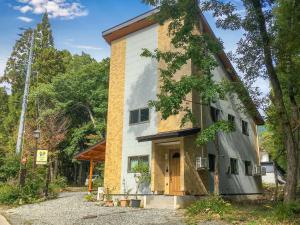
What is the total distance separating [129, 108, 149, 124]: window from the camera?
2028cm

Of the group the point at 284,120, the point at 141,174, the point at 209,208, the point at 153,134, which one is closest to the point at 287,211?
the point at 209,208

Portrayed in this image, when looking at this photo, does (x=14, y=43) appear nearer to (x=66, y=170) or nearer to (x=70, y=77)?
(x=70, y=77)

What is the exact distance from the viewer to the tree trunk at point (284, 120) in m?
13.1

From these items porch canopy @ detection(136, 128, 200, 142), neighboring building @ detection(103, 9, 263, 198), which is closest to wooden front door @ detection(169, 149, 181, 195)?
neighboring building @ detection(103, 9, 263, 198)

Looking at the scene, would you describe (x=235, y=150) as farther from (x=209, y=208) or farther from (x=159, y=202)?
(x=209, y=208)

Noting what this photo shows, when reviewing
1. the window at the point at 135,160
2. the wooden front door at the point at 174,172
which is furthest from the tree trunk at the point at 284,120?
the window at the point at 135,160

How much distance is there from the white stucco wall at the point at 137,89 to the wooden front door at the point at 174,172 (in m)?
1.40

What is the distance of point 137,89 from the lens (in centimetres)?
2114

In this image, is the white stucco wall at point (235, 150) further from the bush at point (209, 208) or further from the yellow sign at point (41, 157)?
the yellow sign at point (41, 157)

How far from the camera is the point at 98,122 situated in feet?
120

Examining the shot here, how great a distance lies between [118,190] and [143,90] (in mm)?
6283

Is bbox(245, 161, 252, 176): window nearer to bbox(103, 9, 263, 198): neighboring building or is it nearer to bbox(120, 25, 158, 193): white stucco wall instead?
bbox(103, 9, 263, 198): neighboring building

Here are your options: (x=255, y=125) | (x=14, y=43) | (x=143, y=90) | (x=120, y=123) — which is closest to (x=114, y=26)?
(x=143, y=90)

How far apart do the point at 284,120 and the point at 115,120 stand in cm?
1130
